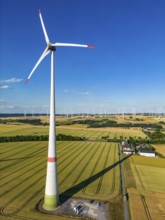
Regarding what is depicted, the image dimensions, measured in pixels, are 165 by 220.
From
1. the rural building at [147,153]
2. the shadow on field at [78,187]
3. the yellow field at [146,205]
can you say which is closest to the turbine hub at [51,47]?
the shadow on field at [78,187]

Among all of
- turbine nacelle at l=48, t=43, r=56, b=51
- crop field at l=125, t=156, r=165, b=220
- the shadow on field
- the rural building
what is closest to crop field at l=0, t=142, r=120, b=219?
the shadow on field

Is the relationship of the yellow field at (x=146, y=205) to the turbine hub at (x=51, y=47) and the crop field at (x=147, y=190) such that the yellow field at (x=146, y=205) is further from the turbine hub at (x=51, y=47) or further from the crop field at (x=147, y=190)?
the turbine hub at (x=51, y=47)

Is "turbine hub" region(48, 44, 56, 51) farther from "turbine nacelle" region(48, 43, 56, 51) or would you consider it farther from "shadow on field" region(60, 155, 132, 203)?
"shadow on field" region(60, 155, 132, 203)

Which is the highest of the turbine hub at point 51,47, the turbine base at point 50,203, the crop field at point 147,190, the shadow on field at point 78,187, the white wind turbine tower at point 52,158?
the turbine hub at point 51,47

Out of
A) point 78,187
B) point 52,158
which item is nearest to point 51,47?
→ point 52,158

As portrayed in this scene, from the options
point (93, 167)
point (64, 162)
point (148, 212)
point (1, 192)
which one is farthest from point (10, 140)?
point (148, 212)

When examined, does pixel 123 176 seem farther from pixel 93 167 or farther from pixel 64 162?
pixel 64 162

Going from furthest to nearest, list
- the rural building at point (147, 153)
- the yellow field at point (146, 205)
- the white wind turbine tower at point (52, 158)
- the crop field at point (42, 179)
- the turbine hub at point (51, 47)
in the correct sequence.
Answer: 1. the rural building at point (147, 153)
2. the crop field at point (42, 179)
3. the turbine hub at point (51, 47)
4. the white wind turbine tower at point (52, 158)
5. the yellow field at point (146, 205)
